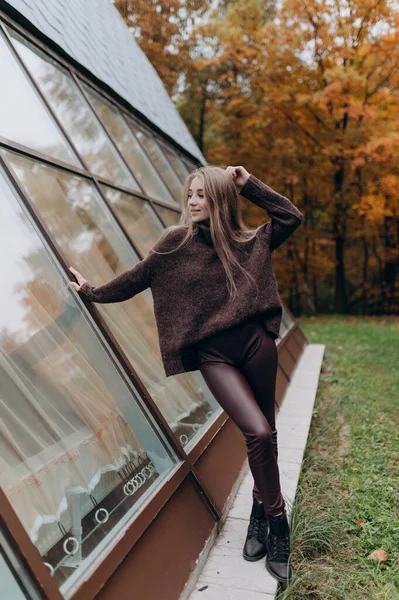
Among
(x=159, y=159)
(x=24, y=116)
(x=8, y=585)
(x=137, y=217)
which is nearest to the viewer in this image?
(x=8, y=585)

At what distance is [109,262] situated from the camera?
3.74 meters

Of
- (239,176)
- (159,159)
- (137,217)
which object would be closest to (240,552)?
(239,176)

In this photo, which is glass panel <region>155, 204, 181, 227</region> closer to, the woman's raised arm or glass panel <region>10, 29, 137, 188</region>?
glass panel <region>10, 29, 137, 188</region>

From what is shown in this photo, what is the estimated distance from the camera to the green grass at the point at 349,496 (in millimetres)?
2722

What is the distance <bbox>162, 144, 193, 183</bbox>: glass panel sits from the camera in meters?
7.34

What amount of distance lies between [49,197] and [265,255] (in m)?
1.46

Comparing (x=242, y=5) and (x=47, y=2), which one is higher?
(x=242, y=5)

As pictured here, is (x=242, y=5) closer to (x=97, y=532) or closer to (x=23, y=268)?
(x=23, y=268)

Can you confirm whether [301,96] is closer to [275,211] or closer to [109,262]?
[109,262]

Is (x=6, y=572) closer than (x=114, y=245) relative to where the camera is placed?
Yes

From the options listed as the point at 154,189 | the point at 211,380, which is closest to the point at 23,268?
the point at 211,380

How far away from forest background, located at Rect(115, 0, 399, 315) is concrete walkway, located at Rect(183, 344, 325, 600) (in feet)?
34.4

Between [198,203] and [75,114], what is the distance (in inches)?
90.2

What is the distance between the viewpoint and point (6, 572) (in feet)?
5.54
